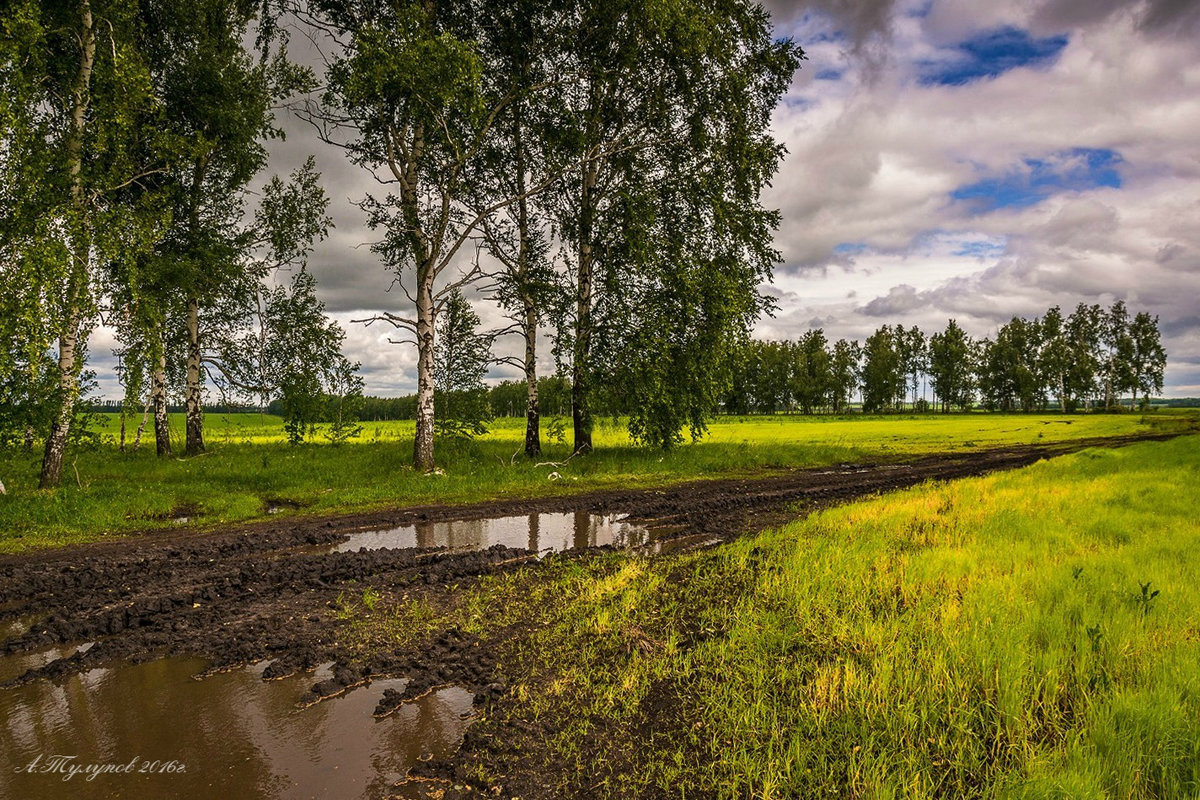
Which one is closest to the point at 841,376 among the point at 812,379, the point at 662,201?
the point at 812,379

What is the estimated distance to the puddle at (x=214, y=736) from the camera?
4.10m

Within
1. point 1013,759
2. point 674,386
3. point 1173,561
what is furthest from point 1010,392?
point 1013,759

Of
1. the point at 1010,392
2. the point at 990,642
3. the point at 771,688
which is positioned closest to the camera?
the point at 771,688

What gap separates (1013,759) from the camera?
14.1ft

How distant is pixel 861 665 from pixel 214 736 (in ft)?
19.5

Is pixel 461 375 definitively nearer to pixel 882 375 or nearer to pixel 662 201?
pixel 662 201

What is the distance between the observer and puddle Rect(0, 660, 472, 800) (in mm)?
4102

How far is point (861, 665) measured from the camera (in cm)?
562

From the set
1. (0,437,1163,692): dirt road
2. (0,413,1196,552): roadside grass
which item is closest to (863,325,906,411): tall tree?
(0,413,1196,552): roadside grass

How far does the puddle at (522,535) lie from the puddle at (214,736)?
5187 mm

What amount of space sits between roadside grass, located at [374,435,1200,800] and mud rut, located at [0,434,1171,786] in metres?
0.70

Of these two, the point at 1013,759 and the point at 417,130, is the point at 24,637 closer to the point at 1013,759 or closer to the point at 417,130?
the point at 1013,759

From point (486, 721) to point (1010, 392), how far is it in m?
126

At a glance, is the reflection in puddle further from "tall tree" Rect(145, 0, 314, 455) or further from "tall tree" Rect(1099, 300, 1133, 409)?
"tall tree" Rect(1099, 300, 1133, 409)
